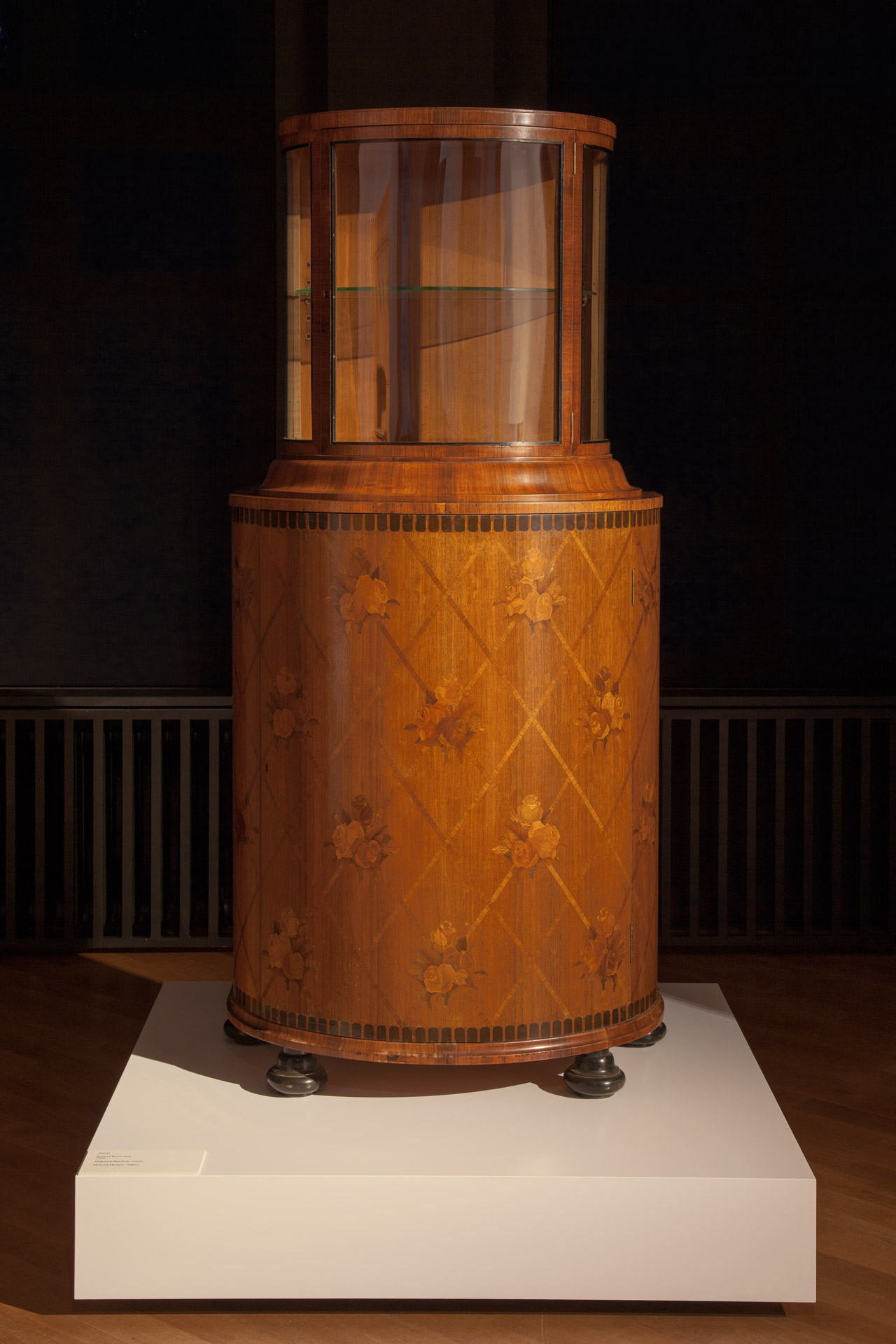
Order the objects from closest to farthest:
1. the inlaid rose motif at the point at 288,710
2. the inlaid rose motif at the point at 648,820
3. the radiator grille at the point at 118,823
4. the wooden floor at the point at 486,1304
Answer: the wooden floor at the point at 486,1304
the inlaid rose motif at the point at 288,710
the inlaid rose motif at the point at 648,820
the radiator grille at the point at 118,823

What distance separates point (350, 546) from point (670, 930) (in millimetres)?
1953

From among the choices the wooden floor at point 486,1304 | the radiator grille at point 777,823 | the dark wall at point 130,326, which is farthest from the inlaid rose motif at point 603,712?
the dark wall at point 130,326

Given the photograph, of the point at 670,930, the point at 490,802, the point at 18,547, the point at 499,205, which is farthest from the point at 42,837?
the point at 499,205

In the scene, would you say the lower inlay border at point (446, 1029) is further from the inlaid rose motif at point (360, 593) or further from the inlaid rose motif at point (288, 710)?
the inlaid rose motif at point (360, 593)

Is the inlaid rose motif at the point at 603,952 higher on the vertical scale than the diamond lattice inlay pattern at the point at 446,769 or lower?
lower

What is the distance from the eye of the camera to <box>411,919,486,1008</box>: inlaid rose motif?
2604 millimetres

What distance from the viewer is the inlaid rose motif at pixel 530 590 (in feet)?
8.38

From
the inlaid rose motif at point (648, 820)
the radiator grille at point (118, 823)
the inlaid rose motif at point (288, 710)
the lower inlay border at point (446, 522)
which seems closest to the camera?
the lower inlay border at point (446, 522)

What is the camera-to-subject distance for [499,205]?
103 inches

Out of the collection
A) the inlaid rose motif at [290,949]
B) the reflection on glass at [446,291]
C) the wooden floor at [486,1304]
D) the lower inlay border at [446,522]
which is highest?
the reflection on glass at [446,291]

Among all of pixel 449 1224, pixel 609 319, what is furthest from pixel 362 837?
pixel 609 319

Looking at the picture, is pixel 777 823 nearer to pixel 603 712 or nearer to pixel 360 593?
pixel 603 712

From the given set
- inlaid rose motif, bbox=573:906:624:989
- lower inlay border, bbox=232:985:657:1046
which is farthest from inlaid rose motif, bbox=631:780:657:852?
lower inlay border, bbox=232:985:657:1046

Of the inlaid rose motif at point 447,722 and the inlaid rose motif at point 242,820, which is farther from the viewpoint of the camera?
the inlaid rose motif at point 242,820
